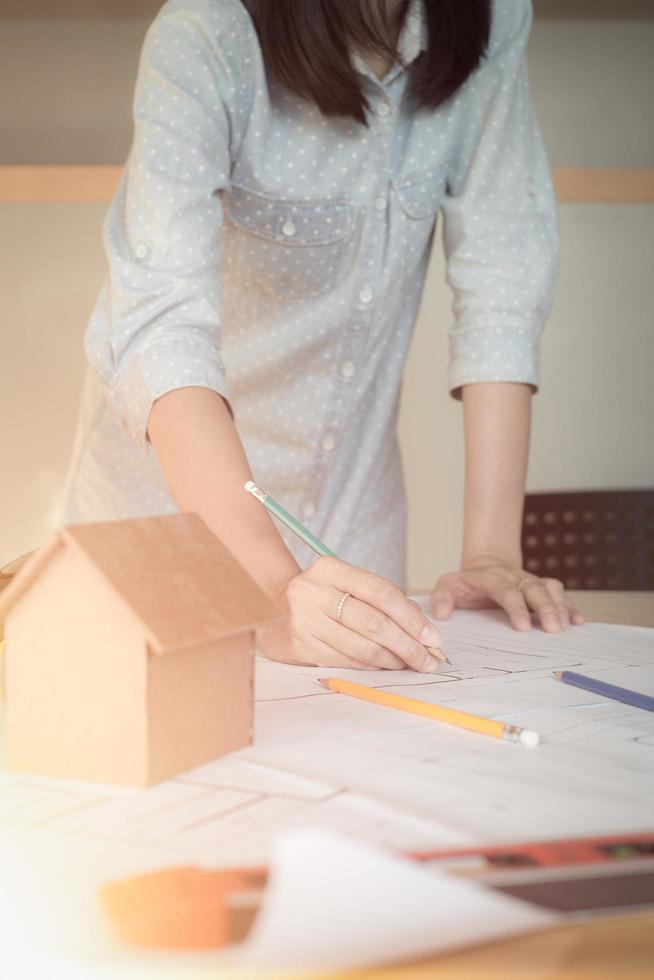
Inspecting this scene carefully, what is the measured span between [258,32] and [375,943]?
87 centimetres

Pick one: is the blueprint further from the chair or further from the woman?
the chair

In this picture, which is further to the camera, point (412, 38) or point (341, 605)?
point (412, 38)

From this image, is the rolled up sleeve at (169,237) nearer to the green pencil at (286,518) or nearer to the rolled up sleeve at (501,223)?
the green pencil at (286,518)

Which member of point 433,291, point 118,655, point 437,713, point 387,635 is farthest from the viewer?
point 433,291

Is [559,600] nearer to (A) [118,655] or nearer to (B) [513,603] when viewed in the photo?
(B) [513,603]

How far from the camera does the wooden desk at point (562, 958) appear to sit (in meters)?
0.30

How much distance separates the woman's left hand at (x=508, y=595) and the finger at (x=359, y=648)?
0.21m

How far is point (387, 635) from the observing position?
A: 71cm

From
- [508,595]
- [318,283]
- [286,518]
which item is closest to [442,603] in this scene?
[508,595]

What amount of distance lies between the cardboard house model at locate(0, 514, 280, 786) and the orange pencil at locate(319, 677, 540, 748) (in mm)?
130

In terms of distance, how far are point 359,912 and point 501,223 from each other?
962 millimetres

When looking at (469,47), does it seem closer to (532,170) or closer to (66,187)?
(532,170)

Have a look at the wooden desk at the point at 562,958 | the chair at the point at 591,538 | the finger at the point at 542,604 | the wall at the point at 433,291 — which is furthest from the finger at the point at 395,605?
the wall at the point at 433,291

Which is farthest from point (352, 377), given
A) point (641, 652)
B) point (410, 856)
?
point (410, 856)
